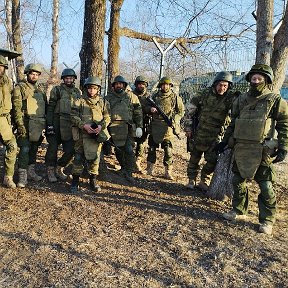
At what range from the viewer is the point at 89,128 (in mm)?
5273

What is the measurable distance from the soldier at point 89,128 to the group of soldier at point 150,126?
0.01 metres

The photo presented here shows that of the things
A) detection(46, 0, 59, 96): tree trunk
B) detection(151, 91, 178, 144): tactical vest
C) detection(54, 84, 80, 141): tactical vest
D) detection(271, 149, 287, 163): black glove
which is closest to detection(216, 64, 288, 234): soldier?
detection(271, 149, 287, 163): black glove

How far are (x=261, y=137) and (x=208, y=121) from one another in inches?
52.9

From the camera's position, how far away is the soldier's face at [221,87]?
5266mm

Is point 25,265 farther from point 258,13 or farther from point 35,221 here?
point 258,13

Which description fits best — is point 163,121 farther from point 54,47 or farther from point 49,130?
point 54,47

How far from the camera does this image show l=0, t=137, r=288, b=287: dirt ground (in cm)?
332

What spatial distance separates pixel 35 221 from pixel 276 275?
2.83m

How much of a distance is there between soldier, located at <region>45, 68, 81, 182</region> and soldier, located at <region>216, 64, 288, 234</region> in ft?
8.88

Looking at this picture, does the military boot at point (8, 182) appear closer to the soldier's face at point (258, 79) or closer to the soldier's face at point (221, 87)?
the soldier's face at point (221, 87)

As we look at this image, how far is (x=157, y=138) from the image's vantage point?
6.60 m

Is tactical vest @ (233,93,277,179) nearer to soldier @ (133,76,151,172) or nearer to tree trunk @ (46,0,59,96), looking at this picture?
soldier @ (133,76,151,172)

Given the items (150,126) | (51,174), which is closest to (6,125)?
(51,174)

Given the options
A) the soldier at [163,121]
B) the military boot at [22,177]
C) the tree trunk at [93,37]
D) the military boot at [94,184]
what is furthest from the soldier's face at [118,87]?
the military boot at [22,177]
